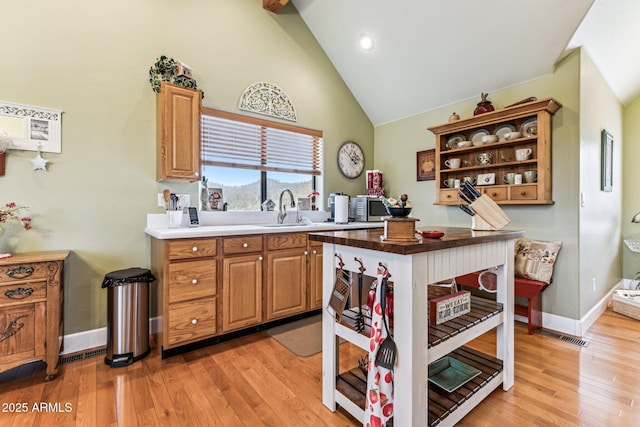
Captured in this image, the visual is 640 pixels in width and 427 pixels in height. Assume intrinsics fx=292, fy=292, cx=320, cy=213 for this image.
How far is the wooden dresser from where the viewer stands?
5.96ft

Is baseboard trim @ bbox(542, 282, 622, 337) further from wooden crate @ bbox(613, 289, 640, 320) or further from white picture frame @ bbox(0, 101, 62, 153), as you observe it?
white picture frame @ bbox(0, 101, 62, 153)

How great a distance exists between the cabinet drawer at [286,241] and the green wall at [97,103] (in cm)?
95

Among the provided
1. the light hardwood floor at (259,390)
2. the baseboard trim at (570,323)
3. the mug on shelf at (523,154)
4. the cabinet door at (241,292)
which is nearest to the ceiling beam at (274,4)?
the cabinet door at (241,292)

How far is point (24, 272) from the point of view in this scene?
1.86 meters

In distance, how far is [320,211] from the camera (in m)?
3.79

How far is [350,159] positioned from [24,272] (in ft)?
11.3

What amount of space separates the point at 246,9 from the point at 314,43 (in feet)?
3.10

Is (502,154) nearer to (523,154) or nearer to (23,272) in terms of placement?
(523,154)

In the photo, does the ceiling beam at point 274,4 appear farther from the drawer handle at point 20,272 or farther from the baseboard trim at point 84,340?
the baseboard trim at point 84,340

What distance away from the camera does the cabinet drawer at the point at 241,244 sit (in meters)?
2.42

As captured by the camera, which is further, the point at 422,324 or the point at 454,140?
the point at 454,140

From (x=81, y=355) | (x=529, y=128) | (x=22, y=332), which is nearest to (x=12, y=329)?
(x=22, y=332)

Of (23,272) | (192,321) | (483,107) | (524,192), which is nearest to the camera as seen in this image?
(23,272)

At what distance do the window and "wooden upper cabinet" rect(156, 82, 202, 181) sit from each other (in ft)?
1.33
